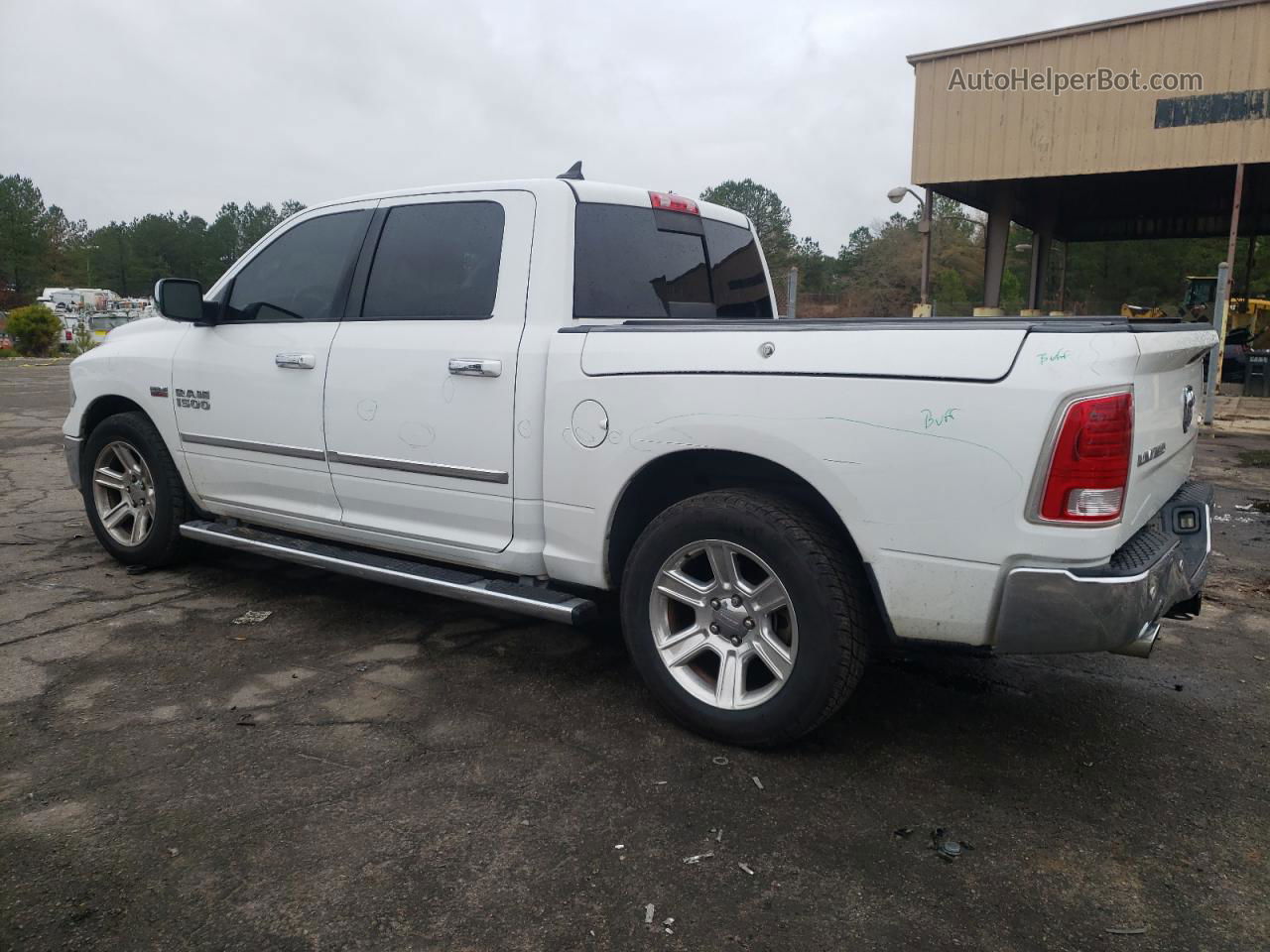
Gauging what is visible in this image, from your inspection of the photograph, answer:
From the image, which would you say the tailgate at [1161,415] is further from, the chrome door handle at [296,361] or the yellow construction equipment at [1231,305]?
the yellow construction equipment at [1231,305]

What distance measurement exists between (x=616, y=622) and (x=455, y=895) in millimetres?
2277

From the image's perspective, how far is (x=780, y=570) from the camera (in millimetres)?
2953

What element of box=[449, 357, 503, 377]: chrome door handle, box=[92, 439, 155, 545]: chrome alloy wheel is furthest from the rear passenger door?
box=[92, 439, 155, 545]: chrome alloy wheel

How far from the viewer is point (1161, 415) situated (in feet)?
9.48

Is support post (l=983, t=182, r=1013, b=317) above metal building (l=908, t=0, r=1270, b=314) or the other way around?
the other way around

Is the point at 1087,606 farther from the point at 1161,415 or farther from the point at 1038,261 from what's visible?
the point at 1038,261

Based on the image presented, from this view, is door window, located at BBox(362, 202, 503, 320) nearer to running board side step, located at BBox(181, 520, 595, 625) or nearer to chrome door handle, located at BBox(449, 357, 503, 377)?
chrome door handle, located at BBox(449, 357, 503, 377)

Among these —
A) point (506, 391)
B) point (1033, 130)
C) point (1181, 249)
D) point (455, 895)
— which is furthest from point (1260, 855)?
point (1181, 249)

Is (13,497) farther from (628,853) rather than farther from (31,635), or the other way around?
(628,853)

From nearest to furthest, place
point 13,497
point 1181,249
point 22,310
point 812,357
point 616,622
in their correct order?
point 812,357
point 616,622
point 13,497
point 22,310
point 1181,249

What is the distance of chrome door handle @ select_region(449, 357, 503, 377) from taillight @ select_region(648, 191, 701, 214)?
3.59ft

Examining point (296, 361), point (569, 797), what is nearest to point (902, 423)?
point (569, 797)

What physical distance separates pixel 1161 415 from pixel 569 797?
2.13 meters

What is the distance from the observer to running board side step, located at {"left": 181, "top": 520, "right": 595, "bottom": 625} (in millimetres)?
3479
